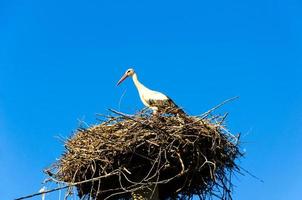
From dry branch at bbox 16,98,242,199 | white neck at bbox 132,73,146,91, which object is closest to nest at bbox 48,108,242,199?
dry branch at bbox 16,98,242,199

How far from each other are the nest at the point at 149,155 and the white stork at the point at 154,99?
0.91ft

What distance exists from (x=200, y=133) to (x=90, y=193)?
4.17 ft

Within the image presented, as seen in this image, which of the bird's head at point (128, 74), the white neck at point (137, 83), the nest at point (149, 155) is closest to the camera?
the nest at point (149, 155)

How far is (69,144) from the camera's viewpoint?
21.1 feet

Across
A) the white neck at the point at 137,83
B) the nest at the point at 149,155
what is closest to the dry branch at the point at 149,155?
the nest at the point at 149,155

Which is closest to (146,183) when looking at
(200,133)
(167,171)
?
(167,171)

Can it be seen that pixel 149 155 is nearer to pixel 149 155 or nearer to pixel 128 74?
pixel 149 155

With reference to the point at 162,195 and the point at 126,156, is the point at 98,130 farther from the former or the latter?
the point at 162,195

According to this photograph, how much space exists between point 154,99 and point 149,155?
167 cm

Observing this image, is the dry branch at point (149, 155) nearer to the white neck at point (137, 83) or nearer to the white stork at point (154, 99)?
the white stork at point (154, 99)

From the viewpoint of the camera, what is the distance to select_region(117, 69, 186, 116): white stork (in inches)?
263

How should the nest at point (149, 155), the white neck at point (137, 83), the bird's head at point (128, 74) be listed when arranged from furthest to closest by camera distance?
the bird's head at point (128, 74) → the white neck at point (137, 83) → the nest at point (149, 155)

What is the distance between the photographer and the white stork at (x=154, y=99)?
263 inches

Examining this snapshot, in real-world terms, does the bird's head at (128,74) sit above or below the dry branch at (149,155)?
above
